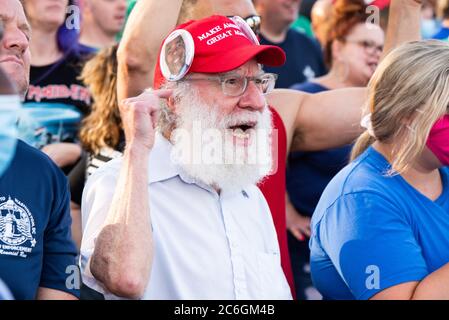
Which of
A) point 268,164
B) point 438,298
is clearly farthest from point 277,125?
point 438,298

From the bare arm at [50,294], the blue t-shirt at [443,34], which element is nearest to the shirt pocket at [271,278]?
the bare arm at [50,294]

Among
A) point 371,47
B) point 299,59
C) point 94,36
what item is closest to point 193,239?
point 94,36

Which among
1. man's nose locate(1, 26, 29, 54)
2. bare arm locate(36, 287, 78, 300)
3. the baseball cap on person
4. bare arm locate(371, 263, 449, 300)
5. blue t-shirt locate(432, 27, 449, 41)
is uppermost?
man's nose locate(1, 26, 29, 54)

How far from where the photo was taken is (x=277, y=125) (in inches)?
144

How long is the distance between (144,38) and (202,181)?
0.69 metres

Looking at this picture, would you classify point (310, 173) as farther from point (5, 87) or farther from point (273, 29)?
point (5, 87)

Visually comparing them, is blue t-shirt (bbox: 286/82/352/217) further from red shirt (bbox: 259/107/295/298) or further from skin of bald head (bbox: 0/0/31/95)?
skin of bald head (bbox: 0/0/31/95)

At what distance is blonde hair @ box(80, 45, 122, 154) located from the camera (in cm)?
434

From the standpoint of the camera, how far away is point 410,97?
312 cm

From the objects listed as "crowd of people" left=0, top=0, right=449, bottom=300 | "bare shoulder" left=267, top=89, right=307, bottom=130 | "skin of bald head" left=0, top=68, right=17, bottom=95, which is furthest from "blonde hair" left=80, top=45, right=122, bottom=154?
"skin of bald head" left=0, top=68, right=17, bottom=95

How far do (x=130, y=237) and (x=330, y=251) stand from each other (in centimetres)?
68

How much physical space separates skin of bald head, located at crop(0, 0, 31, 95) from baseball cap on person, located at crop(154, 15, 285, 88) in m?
0.42
